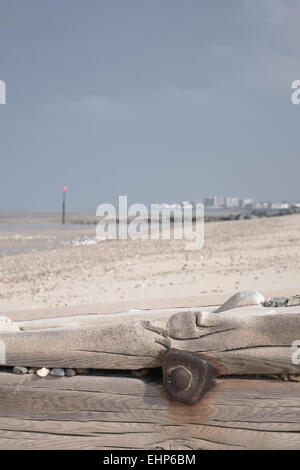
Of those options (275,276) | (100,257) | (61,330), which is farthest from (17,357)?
(100,257)

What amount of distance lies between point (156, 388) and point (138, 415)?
0.45 ft

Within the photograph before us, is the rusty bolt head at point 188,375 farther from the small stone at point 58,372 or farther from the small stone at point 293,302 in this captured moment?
the small stone at point 293,302

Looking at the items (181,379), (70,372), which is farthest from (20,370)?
(181,379)

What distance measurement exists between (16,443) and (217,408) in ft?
2.89

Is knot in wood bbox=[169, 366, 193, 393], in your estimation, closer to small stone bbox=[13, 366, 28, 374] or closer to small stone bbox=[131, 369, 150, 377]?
small stone bbox=[131, 369, 150, 377]

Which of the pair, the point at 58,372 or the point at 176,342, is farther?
the point at 58,372

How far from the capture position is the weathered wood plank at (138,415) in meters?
1.81

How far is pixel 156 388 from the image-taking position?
1896mm

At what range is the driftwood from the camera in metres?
1.81

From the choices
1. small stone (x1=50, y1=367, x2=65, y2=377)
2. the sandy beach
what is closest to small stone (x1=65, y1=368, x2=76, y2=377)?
small stone (x1=50, y1=367, x2=65, y2=377)

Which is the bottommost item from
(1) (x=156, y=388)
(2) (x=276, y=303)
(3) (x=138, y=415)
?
(3) (x=138, y=415)

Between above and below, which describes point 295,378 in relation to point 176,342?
below

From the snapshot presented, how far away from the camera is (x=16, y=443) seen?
1.99 meters

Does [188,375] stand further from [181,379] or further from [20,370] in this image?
[20,370]
